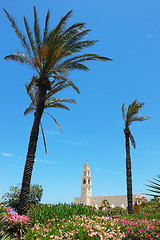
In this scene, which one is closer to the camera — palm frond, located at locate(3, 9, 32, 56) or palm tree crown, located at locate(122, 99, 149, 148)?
palm frond, located at locate(3, 9, 32, 56)

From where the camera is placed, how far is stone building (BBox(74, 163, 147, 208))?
41062mm

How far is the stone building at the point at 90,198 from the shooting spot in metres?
41.1

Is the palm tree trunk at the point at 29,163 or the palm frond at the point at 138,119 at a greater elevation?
the palm frond at the point at 138,119

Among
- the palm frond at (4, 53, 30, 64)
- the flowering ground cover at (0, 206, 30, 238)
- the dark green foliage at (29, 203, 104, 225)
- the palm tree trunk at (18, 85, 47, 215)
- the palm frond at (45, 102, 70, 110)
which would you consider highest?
the palm frond at (4, 53, 30, 64)

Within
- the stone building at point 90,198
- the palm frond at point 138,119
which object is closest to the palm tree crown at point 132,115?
the palm frond at point 138,119

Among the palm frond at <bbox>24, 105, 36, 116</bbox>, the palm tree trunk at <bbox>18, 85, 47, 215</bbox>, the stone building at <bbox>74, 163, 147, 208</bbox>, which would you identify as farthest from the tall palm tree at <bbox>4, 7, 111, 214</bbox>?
the stone building at <bbox>74, 163, 147, 208</bbox>

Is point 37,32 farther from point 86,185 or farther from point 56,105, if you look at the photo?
point 86,185

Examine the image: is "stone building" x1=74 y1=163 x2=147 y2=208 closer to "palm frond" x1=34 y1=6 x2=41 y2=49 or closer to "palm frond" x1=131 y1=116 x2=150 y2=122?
"palm frond" x1=131 y1=116 x2=150 y2=122

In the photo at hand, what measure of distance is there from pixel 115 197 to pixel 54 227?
37871 millimetres

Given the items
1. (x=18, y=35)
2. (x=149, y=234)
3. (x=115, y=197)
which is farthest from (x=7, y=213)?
(x=115, y=197)

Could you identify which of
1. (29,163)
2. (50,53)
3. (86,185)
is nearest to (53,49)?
(50,53)

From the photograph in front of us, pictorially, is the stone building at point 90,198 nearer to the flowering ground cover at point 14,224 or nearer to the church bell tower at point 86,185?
the church bell tower at point 86,185

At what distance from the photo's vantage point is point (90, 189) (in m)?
48.0

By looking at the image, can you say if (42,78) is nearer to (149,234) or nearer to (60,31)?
(60,31)
